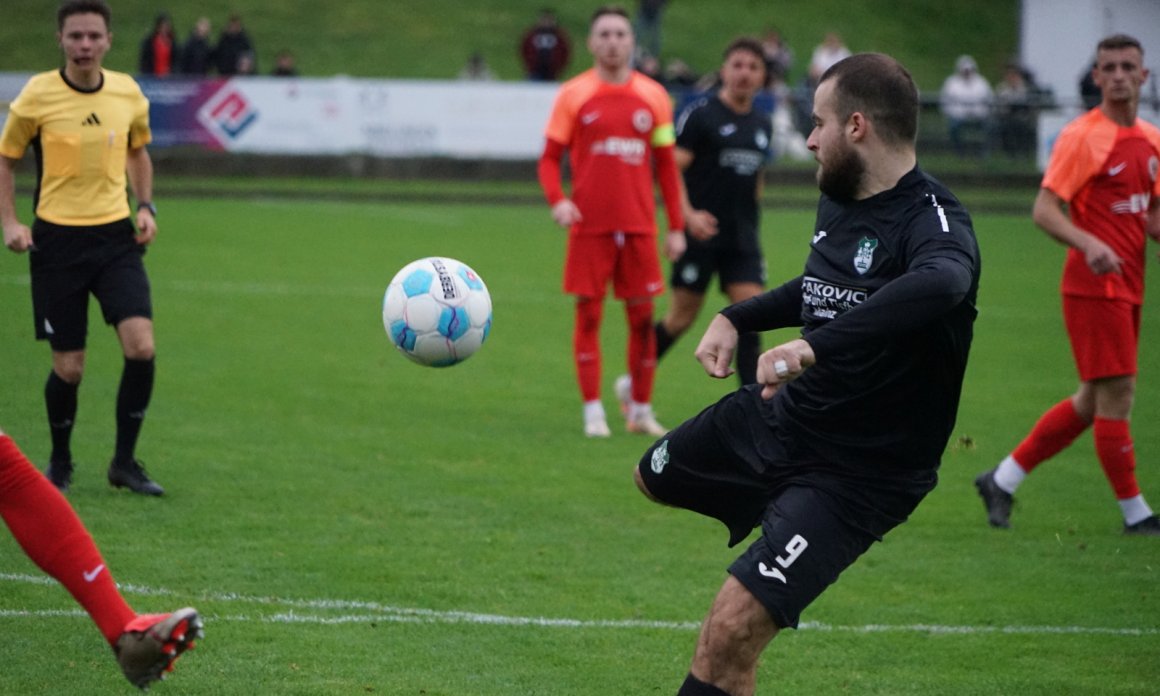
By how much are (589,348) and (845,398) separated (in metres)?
5.41

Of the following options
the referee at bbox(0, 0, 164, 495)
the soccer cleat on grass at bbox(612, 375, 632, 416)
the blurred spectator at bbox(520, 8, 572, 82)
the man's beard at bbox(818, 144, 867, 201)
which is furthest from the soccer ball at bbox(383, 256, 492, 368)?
the blurred spectator at bbox(520, 8, 572, 82)

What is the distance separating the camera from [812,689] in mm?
5379

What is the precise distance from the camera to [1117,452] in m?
7.54

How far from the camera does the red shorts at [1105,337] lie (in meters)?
7.32

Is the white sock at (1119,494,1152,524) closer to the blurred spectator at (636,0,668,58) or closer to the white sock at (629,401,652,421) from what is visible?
the white sock at (629,401,652,421)

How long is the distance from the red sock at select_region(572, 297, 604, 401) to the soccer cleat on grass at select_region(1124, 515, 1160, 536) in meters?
3.51

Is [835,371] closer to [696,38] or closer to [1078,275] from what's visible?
[1078,275]

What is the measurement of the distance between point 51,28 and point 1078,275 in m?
31.2

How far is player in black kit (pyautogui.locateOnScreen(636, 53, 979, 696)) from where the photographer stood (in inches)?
163

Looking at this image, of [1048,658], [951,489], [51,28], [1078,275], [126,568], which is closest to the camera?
[1048,658]

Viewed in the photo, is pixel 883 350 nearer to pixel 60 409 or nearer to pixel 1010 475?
pixel 1010 475

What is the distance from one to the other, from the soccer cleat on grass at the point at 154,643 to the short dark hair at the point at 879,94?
7.99ft

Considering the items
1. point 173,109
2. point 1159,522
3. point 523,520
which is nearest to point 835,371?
point 523,520

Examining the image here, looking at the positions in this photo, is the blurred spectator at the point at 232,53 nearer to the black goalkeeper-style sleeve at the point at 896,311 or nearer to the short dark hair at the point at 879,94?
the short dark hair at the point at 879,94
